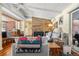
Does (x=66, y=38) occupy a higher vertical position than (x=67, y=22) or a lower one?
lower

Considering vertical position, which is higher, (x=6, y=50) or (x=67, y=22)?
(x=67, y=22)

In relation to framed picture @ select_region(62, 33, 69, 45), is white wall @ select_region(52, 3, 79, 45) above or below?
above

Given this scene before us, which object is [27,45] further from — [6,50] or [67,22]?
[67,22]

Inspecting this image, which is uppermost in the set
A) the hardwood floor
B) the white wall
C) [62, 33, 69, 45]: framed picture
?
the white wall

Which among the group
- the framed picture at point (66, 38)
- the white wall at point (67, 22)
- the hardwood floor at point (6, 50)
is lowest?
the hardwood floor at point (6, 50)

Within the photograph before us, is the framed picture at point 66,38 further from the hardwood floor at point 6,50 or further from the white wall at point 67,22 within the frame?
the hardwood floor at point 6,50

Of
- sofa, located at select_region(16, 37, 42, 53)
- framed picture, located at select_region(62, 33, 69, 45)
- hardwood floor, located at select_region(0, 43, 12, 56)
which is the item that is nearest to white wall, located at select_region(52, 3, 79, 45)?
framed picture, located at select_region(62, 33, 69, 45)

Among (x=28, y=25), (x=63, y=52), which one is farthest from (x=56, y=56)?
(x=28, y=25)

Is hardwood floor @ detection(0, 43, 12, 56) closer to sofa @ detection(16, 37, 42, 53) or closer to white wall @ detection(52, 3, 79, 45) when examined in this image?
sofa @ detection(16, 37, 42, 53)

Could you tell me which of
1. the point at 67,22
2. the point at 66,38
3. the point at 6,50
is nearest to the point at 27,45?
the point at 6,50

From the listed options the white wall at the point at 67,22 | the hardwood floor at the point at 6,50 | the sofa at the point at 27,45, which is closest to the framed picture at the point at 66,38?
the white wall at the point at 67,22

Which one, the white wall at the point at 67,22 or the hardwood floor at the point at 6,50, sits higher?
the white wall at the point at 67,22

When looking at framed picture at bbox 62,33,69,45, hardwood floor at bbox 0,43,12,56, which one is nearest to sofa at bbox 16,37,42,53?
hardwood floor at bbox 0,43,12,56

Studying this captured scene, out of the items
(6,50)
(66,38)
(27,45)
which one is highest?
(66,38)
